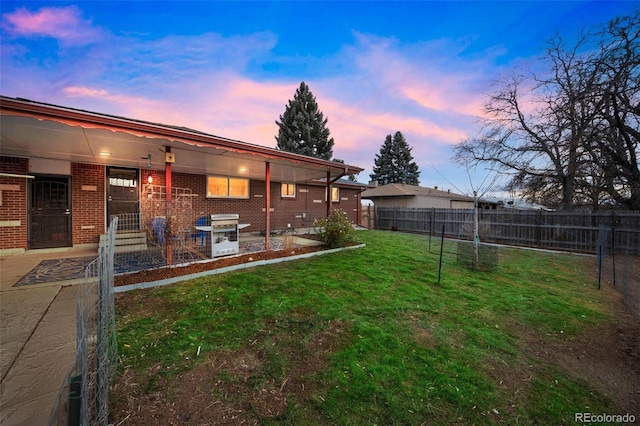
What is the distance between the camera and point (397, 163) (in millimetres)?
39062

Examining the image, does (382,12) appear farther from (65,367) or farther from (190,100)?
(65,367)

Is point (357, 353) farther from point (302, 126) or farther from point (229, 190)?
point (302, 126)

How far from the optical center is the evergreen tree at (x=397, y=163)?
127 feet

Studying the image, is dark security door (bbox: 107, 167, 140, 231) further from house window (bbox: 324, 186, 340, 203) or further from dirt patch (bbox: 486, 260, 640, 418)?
house window (bbox: 324, 186, 340, 203)

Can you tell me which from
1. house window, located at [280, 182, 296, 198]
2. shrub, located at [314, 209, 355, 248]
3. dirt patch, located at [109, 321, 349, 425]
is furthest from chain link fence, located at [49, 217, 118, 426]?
house window, located at [280, 182, 296, 198]

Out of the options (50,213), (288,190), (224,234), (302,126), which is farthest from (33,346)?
(302,126)

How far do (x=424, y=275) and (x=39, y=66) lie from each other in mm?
12017

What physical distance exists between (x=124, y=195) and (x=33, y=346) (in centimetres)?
692

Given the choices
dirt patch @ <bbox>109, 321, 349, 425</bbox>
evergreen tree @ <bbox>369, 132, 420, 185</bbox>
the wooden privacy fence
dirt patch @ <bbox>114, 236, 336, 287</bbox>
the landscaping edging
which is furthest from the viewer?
evergreen tree @ <bbox>369, 132, 420, 185</bbox>

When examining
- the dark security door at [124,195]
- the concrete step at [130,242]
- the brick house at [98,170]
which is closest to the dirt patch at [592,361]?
the brick house at [98,170]

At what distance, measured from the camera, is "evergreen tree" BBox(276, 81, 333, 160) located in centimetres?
2847

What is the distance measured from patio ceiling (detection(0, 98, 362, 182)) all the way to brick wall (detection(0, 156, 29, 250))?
1.17ft

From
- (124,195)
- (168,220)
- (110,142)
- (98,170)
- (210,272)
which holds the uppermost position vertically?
(110,142)

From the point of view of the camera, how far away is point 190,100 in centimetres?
997
